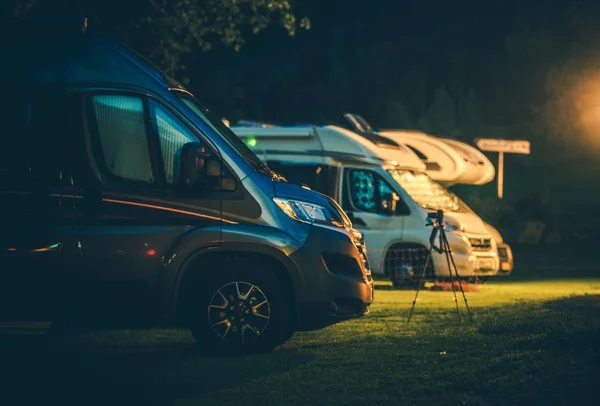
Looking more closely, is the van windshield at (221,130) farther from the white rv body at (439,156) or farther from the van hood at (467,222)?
the white rv body at (439,156)

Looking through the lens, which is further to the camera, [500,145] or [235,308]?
[500,145]

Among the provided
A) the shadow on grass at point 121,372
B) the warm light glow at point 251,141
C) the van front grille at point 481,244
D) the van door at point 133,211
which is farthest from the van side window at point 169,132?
the warm light glow at point 251,141

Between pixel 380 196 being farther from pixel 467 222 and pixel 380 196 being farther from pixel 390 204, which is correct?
pixel 467 222

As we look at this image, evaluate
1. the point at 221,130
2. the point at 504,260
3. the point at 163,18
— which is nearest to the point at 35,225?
the point at 221,130

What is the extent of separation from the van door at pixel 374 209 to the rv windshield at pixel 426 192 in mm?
267

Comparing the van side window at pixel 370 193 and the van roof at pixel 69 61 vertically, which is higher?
the van roof at pixel 69 61

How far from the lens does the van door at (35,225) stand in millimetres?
11938

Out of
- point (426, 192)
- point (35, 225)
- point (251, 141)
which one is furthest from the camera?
point (251, 141)

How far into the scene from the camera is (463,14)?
199 ft

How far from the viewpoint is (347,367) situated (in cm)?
1158

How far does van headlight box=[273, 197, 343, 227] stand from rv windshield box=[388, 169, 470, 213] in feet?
29.7

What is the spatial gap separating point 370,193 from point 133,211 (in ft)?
32.4

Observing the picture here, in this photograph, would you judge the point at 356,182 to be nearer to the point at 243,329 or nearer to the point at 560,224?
the point at 243,329

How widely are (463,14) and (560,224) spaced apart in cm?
2498
